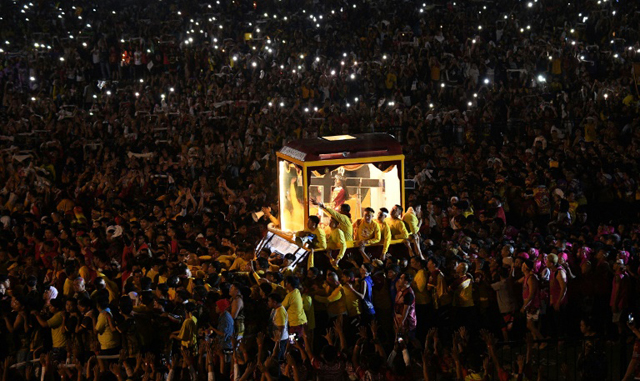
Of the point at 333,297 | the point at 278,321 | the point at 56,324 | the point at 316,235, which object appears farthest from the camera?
the point at 316,235

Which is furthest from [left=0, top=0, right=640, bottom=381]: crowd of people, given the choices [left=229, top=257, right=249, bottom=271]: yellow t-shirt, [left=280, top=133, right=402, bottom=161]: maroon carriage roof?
[left=280, top=133, right=402, bottom=161]: maroon carriage roof

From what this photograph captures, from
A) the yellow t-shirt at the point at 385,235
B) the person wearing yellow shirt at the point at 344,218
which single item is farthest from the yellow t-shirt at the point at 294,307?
the yellow t-shirt at the point at 385,235

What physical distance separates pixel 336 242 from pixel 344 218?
420mm

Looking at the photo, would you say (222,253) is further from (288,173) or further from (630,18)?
(630,18)

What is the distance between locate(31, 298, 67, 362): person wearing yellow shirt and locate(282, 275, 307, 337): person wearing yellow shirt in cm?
261

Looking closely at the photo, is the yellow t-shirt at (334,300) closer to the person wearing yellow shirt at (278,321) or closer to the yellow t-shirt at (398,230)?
the person wearing yellow shirt at (278,321)

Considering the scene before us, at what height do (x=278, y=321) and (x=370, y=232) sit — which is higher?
(x=370, y=232)

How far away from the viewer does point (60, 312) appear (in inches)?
380

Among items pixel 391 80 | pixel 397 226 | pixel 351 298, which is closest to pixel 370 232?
pixel 397 226

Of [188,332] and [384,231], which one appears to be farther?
[384,231]

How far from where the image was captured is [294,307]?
9.80 meters

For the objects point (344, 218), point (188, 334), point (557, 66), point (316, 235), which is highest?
point (557, 66)

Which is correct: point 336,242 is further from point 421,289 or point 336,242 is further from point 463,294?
point 463,294

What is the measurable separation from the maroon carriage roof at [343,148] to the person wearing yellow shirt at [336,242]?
1.11m
